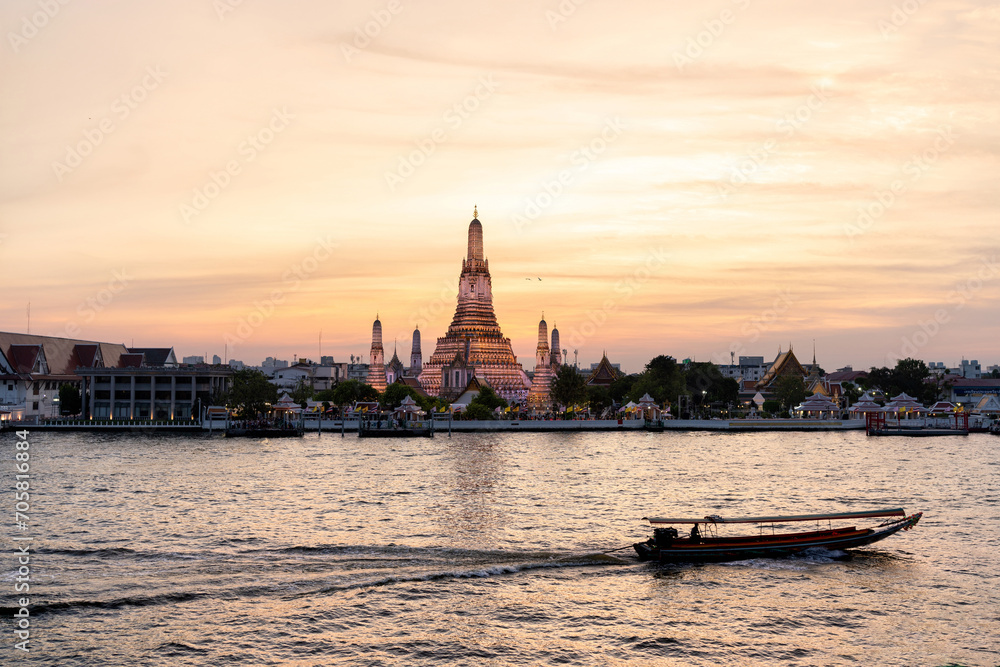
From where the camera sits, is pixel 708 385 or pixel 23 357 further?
pixel 708 385

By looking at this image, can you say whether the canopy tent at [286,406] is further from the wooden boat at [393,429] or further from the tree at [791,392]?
the tree at [791,392]

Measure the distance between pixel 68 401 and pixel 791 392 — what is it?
108616 mm

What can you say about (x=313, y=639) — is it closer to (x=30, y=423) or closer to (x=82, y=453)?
(x=82, y=453)

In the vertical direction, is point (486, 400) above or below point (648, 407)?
above

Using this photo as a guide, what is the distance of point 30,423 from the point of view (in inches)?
4444

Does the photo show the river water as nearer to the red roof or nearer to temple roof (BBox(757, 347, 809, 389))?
the red roof

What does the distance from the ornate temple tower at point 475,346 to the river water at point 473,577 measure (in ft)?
340

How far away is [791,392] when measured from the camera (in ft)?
470

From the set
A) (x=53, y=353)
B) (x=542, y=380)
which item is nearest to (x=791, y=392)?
(x=542, y=380)

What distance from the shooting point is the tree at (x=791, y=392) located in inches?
5633

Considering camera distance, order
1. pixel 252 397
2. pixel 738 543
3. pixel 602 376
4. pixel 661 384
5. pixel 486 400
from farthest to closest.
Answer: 1. pixel 602 376
2. pixel 661 384
3. pixel 486 400
4. pixel 252 397
5. pixel 738 543

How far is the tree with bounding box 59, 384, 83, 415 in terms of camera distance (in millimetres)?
125375

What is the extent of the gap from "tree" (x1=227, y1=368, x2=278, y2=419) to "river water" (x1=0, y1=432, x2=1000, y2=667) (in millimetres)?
55528

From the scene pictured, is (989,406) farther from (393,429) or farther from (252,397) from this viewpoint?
(252,397)
